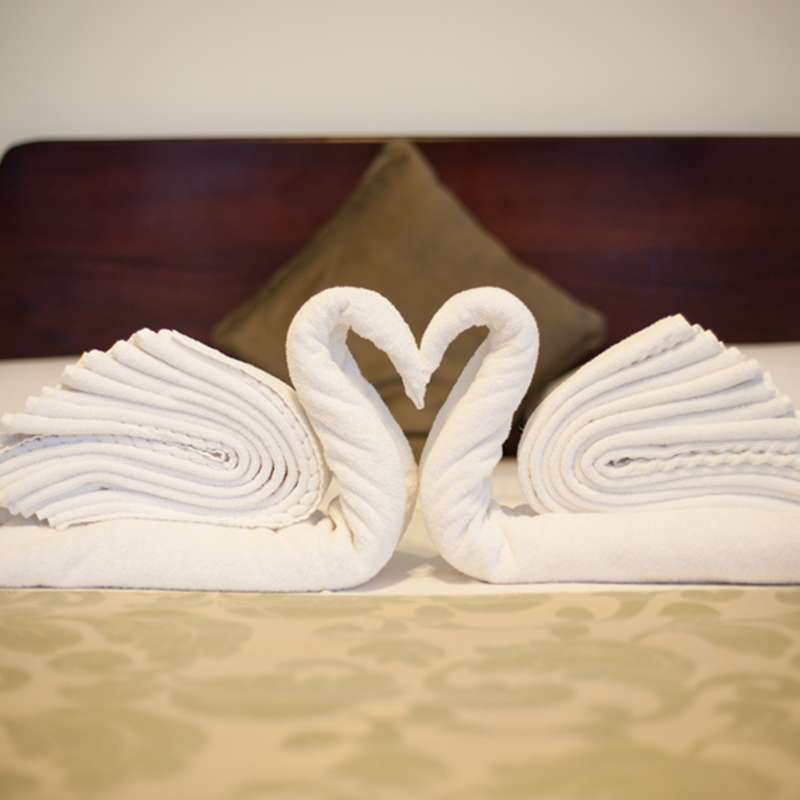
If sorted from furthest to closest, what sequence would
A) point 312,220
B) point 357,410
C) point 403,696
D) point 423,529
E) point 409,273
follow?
point 312,220 < point 409,273 < point 423,529 < point 357,410 < point 403,696

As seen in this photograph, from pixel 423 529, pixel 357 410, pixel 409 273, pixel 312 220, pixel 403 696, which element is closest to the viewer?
pixel 403 696

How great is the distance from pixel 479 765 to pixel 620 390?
58 centimetres

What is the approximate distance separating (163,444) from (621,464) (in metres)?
0.52

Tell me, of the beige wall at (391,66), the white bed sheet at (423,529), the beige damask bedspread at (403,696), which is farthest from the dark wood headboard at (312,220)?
the beige damask bedspread at (403,696)

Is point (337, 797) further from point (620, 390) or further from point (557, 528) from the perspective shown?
point (620, 390)

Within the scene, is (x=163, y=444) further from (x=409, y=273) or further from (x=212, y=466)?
(x=409, y=273)

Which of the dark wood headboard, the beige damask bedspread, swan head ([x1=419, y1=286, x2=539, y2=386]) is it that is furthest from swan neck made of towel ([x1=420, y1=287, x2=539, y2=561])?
the dark wood headboard

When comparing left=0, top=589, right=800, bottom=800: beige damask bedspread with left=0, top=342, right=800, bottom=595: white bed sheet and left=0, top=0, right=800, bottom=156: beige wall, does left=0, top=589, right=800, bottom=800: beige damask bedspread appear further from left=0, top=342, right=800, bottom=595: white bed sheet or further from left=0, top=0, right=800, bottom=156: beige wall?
left=0, top=0, right=800, bottom=156: beige wall

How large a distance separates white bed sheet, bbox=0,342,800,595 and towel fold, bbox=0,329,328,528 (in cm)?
7

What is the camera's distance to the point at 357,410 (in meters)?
1.11

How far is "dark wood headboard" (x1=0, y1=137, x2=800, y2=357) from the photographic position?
2.23 m

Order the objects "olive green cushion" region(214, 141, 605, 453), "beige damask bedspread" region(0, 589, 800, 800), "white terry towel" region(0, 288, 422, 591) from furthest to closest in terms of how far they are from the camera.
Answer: "olive green cushion" region(214, 141, 605, 453), "white terry towel" region(0, 288, 422, 591), "beige damask bedspread" region(0, 589, 800, 800)

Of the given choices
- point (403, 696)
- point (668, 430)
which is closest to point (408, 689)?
point (403, 696)

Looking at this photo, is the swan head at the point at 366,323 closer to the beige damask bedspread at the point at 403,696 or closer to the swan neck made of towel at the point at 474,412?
the swan neck made of towel at the point at 474,412
